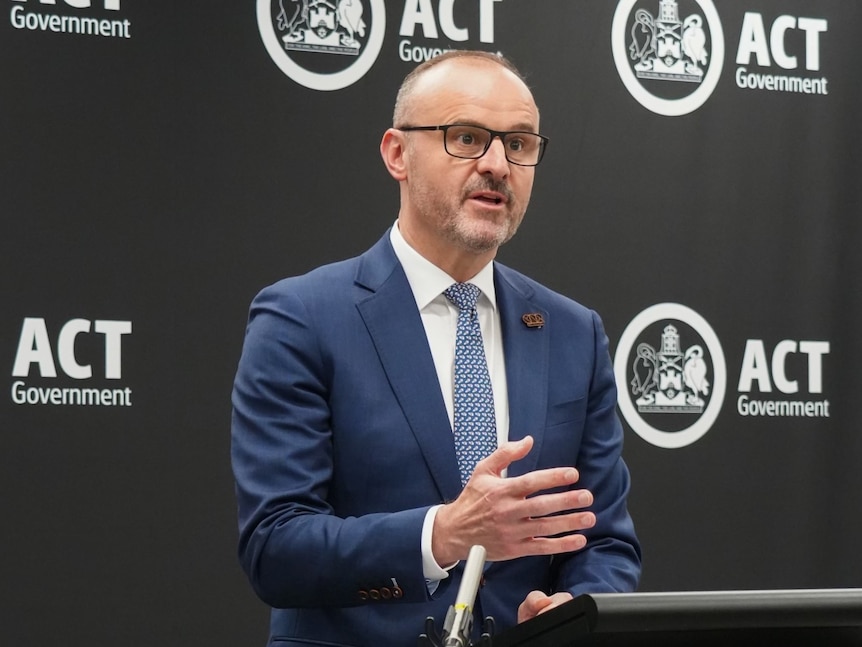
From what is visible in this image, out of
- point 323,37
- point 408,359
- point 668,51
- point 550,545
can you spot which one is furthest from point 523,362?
point 668,51

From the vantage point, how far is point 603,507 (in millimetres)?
2453

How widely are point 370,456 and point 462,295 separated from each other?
0.42 m

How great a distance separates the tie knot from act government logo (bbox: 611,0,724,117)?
1.80 metres

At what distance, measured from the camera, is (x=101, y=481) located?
346 cm

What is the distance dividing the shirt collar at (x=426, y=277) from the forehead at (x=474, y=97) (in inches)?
10.6

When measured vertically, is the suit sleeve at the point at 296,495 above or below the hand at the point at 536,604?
above

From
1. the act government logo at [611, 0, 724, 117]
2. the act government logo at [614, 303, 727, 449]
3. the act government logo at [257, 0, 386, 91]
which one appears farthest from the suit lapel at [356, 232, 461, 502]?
the act government logo at [611, 0, 724, 117]

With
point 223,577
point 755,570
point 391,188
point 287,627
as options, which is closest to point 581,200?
point 391,188

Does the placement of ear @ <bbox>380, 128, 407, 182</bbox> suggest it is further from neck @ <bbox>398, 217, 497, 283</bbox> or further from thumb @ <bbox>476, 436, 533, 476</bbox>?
thumb @ <bbox>476, 436, 533, 476</bbox>

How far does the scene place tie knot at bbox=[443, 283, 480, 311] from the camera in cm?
→ 249

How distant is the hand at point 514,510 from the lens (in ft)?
5.88

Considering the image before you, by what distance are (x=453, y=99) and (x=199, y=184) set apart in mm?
1350

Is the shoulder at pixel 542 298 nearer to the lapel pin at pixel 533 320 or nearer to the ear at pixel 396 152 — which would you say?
the lapel pin at pixel 533 320

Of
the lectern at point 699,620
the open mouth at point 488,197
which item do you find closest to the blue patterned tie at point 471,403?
the open mouth at point 488,197
